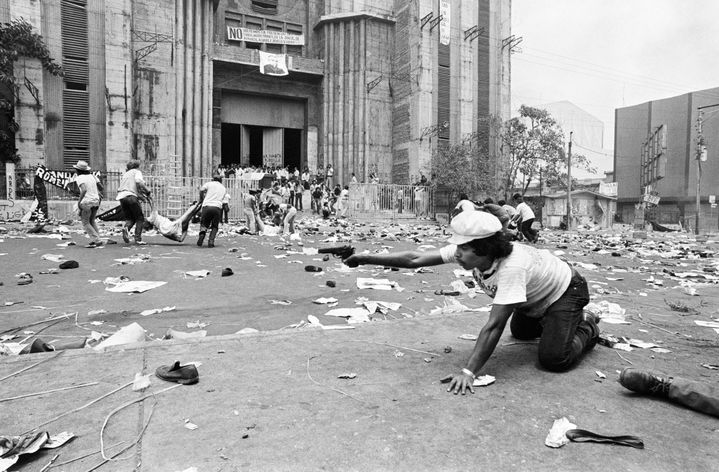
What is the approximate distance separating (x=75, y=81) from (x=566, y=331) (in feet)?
79.0

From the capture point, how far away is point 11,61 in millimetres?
19406

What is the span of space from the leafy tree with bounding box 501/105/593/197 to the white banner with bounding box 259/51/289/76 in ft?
45.1

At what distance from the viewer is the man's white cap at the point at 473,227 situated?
2684 mm

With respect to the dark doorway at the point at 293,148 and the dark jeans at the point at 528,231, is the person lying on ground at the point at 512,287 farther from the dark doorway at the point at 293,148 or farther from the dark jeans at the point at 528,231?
the dark doorway at the point at 293,148

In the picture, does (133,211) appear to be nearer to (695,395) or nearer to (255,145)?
(695,395)

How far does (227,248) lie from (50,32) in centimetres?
1730

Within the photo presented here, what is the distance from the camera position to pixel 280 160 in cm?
2858

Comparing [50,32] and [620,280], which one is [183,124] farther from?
[620,280]

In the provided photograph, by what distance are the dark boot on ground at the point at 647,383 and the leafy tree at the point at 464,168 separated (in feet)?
75.7

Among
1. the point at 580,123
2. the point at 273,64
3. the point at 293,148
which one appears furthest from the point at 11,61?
the point at 580,123

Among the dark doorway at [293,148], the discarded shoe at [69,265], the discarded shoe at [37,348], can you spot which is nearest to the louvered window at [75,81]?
the dark doorway at [293,148]

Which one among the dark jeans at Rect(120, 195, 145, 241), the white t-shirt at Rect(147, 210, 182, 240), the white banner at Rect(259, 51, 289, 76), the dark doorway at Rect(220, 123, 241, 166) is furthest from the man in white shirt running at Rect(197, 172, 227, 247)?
the dark doorway at Rect(220, 123, 241, 166)

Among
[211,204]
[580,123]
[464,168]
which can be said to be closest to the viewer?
[211,204]

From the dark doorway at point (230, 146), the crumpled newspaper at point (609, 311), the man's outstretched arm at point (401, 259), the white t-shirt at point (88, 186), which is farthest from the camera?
the dark doorway at point (230, 146)
